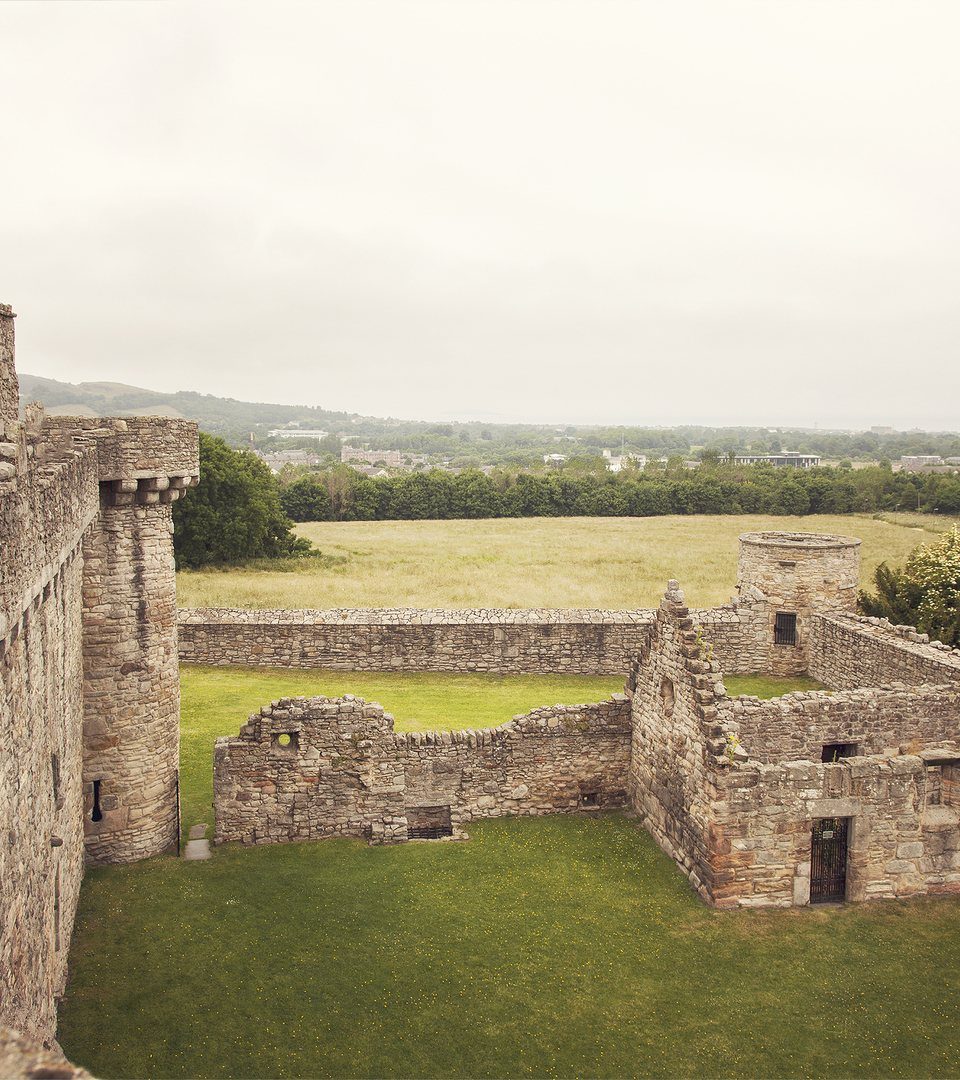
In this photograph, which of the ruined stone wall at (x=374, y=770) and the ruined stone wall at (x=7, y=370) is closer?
the ruined stone wall at (x=7, y=370)

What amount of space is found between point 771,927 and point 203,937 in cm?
757

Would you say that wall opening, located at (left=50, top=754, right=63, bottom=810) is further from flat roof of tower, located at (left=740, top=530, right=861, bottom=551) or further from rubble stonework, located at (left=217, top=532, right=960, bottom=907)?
flat roof of tower, located at (left=740, top=530, right=861, bottom=551)

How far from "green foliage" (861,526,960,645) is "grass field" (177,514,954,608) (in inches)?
326

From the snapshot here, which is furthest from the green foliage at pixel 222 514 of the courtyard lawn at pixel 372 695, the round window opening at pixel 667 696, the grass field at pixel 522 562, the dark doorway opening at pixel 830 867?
the dark doorway opening at pixel 830 867

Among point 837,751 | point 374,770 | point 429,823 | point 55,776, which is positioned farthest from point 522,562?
point 55,776

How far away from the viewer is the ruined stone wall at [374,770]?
44.5 feet

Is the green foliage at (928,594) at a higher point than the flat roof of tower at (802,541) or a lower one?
lower

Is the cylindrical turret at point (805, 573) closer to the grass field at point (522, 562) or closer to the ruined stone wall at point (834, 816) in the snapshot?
the grass field at point (522, 562)

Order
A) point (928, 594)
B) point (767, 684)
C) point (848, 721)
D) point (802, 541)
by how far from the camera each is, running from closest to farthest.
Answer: point (848, 721), point (767, 684), point (928, 594), point (802, 541)

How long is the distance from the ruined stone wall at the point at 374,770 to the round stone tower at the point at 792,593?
11.0 meters

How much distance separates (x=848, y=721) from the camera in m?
15.3

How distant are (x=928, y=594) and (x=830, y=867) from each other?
1406 cm

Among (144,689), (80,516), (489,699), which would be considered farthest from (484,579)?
(80,516)

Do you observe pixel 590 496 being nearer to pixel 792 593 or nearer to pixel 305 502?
pixel 305 502
